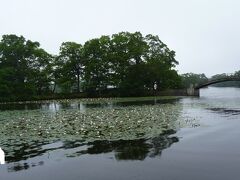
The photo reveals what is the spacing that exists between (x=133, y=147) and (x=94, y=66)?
201 ft

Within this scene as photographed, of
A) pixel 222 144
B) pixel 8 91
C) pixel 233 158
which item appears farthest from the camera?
pixel 8 91

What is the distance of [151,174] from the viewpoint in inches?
397

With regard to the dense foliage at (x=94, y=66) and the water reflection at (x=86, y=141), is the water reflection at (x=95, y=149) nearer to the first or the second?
the water reflection at (x=86, y=141)

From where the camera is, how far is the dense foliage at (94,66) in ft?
233

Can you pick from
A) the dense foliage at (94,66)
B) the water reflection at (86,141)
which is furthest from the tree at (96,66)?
the water reflection at (86,141)

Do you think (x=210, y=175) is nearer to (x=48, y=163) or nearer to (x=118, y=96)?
(x=48, y=163)

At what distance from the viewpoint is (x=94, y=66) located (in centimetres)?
7488

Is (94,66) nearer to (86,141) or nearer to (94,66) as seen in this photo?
(94,66)

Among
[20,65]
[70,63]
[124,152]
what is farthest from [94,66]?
[124,152]

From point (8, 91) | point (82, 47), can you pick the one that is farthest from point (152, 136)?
point (82, 47)

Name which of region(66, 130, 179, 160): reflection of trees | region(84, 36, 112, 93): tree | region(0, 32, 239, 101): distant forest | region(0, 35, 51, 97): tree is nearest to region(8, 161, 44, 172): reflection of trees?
region(66, 130, 179, 160): reflection of trees

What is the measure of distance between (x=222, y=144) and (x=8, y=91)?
187 ft

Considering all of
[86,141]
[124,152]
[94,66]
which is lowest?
[124,152]

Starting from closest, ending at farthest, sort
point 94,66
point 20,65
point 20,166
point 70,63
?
point 20,166 → point 20,65 → point 94,66 → point 70,63
